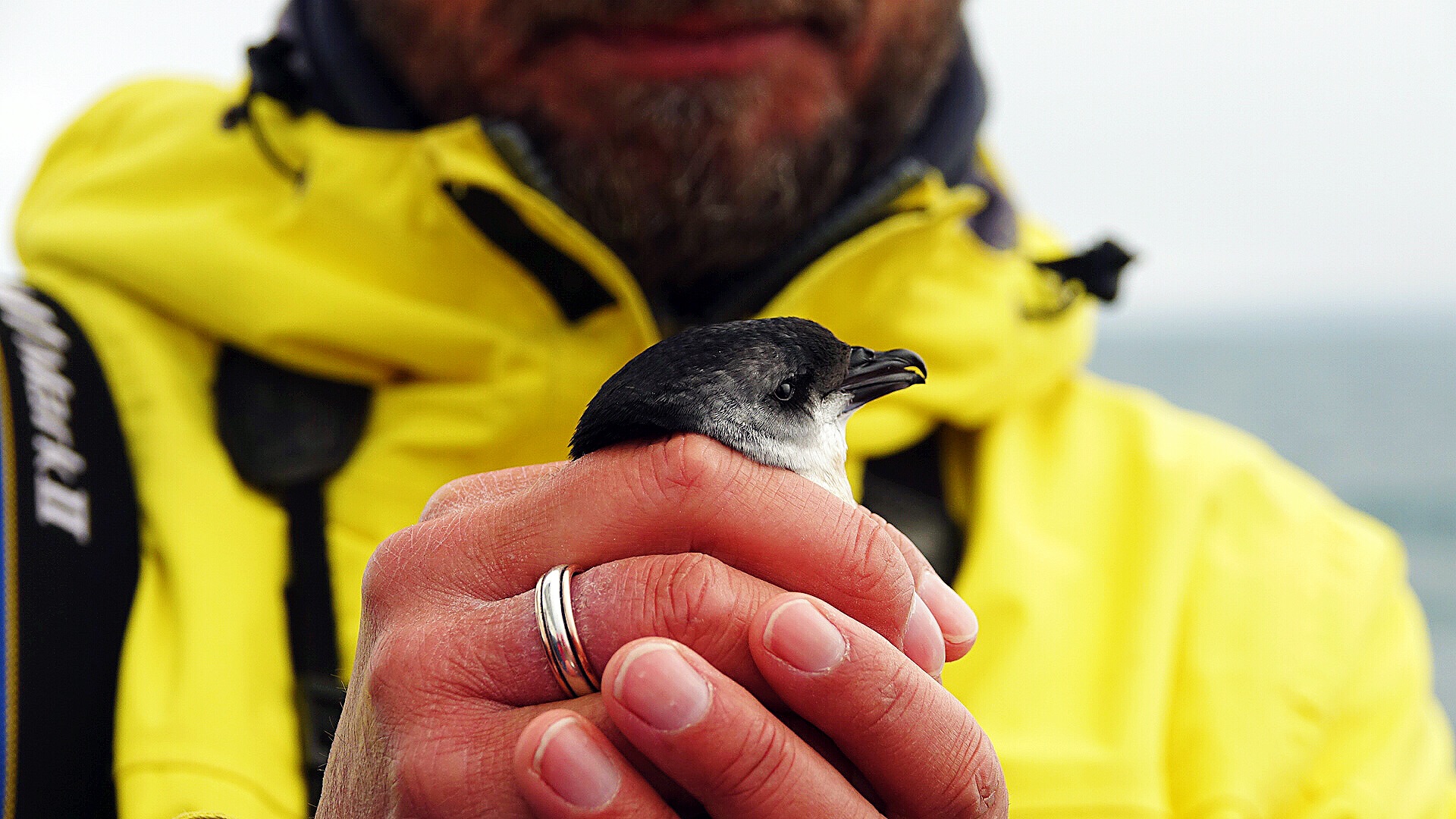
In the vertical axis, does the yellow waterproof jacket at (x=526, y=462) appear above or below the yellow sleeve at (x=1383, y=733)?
above

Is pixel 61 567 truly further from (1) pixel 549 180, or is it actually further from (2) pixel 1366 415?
(2) pixel 1366 415

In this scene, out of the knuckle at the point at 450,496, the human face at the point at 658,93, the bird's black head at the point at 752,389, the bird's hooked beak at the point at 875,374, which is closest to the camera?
the bird's black head at the point at 752,389

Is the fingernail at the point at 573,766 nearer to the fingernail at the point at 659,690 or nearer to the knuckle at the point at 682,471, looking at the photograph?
the fingernail at the point at 659,690

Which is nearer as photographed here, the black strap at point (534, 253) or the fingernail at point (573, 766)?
the fingernail at point (573, 766)

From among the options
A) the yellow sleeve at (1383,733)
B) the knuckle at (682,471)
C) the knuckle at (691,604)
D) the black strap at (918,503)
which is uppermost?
the knuckle at (682,471)

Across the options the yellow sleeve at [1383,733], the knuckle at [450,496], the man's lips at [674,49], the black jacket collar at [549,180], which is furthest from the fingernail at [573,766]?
the yellow sleeve at [1383,733]

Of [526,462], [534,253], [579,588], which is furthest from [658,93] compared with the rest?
[579,588]
